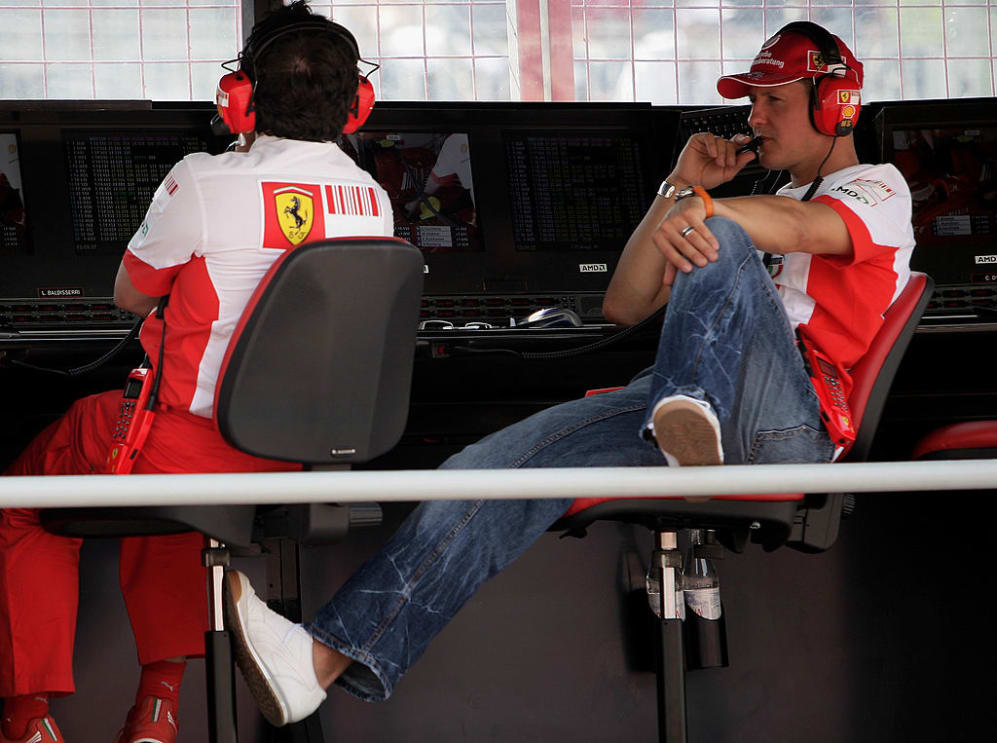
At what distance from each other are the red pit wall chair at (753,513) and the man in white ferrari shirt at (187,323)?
0.51 m

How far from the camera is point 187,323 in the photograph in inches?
62.6

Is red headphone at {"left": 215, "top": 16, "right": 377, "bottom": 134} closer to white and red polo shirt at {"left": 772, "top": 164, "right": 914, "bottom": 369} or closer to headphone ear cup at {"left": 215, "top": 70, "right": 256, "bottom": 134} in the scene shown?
headphone ear cup at {"left": 215, "top": 70, "right": 256, "bottom": 134}

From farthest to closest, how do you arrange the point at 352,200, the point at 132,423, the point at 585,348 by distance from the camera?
1. the point at 585,348
2. the point at 352,200
3. the point at 132,423

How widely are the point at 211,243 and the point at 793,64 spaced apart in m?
0.96

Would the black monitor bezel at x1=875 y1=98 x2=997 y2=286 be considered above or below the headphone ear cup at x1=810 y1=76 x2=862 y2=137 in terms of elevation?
above

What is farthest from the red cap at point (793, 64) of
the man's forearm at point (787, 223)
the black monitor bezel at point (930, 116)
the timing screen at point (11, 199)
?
the timing screen at point (11, 199)

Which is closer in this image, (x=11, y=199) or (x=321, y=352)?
(x=321, y=352)

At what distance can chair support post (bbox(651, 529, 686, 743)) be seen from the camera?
1.63 metres

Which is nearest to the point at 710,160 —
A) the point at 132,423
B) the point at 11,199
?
the point at 132,423

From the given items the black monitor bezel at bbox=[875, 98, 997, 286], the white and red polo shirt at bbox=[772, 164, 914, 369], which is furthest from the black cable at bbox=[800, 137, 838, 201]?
the black monitor bezel at bbox=[875, 98, 997, 286]

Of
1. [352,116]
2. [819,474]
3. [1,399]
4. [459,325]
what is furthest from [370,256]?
[1,399]

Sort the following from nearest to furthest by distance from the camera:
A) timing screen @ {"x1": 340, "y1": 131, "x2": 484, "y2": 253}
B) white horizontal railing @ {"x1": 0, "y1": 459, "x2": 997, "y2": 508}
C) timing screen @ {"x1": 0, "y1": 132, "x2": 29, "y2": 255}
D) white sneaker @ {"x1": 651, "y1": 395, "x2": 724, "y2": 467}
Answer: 1. white horizontal railing @ {"x1": 0, "y1": 459, "x2": 997, "y2": 508}
2. white sneaker @ {"x1": 651, "y1": 395, "x2": 724, "y2": 467}
3. timing screen @ {"x1": 0, "y1": 132, "x2": 29, "y2": 255}
4. timing screen @ {"x1": 340, "y1": 131, "x2": 484, "y2": 253}

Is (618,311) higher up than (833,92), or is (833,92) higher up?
(833,92)

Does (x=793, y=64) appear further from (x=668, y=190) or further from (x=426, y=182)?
(x=426, y=182)
